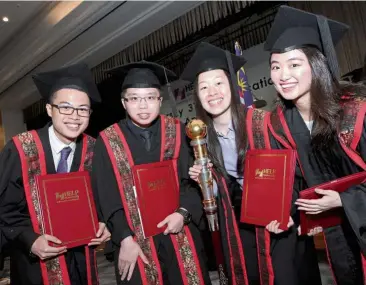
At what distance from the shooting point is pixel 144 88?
2.18m

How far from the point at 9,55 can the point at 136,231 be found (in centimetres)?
698

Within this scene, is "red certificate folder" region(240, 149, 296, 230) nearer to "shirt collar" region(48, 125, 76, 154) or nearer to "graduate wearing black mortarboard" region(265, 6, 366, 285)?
"graduate wearing black mortarboard" region(265, 6, 366, 285)

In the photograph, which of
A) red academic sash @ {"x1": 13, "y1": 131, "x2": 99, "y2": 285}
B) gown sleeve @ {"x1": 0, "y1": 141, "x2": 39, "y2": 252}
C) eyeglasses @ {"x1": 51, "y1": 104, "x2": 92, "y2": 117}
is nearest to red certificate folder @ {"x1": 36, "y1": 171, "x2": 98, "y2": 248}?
red academic sash @ {"x1": 13, "y1": 131, "x2": 99, "y2": 285}

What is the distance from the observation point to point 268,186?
70.7 inches

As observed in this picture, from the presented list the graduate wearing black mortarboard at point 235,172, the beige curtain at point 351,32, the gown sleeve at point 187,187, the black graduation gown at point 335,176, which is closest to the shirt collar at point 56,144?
the gown sleeve at point 187,187

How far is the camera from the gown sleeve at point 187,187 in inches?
83.4

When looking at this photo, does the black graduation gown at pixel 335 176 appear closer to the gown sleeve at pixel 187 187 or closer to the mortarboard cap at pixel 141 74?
the gown sleeve at pixel 187 187

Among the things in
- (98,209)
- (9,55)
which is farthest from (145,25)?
(98,209)

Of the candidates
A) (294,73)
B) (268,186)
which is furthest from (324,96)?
(268,186)

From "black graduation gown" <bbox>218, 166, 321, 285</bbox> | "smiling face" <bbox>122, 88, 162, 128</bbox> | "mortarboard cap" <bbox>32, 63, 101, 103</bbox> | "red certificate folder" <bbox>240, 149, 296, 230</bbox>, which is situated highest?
"mortarboard cap" <bbox>32, 63, 101, 103</bbox>

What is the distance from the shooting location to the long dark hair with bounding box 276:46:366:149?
5.75 ft

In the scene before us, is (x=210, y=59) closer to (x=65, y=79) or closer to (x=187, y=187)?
(x=187, y=187)

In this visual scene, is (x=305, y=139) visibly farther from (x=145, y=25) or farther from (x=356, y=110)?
(x=145, y=25)

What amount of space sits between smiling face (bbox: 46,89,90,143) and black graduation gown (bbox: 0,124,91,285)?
13 cm
